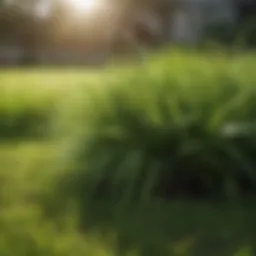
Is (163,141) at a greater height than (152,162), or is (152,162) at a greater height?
(163,141)

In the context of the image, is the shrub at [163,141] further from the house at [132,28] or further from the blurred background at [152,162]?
the house at [132,28]

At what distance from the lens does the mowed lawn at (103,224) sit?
418 cm

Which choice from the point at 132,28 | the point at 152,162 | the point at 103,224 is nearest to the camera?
the point at 103,224

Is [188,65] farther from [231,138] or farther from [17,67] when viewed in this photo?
[17,67]

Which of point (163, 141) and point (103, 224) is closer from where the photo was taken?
point (103, 224)

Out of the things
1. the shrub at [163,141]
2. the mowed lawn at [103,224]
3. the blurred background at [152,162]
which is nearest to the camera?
the mowed lawn at [103,224]

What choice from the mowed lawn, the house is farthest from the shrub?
the house

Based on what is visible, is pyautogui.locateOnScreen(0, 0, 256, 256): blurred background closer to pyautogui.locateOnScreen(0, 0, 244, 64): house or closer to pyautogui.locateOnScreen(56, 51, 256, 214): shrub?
pyautogui.locateOnScreen(56, 51, 256, 214): shrub

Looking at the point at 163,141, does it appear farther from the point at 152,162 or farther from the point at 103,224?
the point at 103,224

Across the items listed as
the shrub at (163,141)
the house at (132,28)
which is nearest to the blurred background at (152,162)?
the shrub at (163,141)

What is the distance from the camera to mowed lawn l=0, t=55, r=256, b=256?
418 centimetres

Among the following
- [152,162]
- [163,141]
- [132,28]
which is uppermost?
[163,141]

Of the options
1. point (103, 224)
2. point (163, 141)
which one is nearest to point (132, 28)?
point (163, 141)

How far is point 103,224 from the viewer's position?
18.3ft
